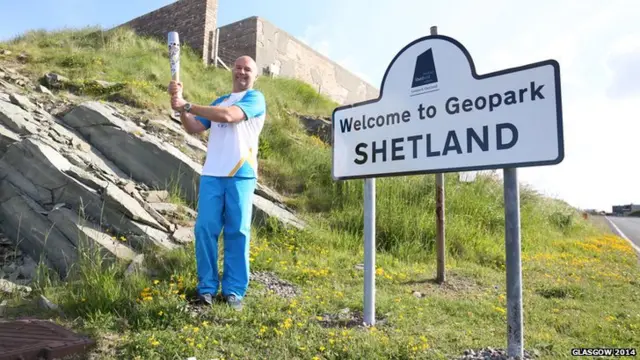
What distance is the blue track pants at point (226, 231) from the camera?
3295 millimetres

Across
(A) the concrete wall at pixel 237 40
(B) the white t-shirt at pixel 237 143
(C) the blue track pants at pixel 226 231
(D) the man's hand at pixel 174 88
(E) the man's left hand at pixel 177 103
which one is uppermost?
(A) the concrete wall at pixel 237 40

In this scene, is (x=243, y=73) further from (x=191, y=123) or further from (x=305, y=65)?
(x=305, y=65)

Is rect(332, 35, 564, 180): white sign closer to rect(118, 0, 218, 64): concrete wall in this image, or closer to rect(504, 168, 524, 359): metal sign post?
rect(504, 168, 524, 359): metal sign post

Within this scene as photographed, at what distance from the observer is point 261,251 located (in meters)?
4.70

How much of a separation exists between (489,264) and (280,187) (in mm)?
3319

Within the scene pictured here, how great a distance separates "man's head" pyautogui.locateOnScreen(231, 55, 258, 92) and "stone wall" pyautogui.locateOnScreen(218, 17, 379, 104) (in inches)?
399

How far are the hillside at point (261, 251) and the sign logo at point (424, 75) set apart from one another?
1709 mm

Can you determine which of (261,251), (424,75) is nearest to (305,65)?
(261,251)

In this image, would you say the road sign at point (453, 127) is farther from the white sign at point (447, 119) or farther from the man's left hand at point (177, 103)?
the man's left hand at point (177, 103)

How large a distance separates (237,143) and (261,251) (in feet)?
5.58

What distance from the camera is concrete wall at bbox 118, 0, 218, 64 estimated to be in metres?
12.5

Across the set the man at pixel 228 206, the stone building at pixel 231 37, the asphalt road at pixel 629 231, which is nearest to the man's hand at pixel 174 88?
the man at pixel 228 206

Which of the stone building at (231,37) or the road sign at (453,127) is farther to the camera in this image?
the stone building at (231,37)

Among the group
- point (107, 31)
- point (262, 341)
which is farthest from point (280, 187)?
point (107, 31)
